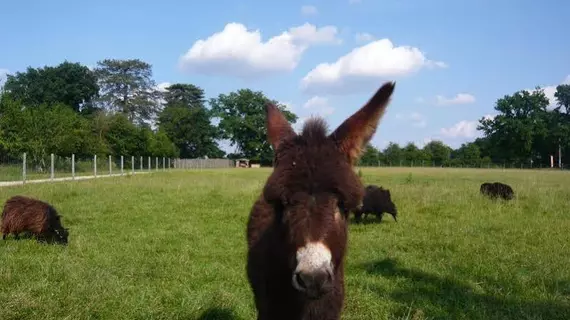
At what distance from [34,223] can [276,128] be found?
9295mm

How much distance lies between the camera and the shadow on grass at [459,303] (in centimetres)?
633

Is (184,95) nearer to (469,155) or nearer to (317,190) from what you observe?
(469,155)

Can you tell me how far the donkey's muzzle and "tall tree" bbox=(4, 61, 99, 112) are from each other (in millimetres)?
96031

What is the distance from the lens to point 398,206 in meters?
17.7

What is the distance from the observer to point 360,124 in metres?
3.44

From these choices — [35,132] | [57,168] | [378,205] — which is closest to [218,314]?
[378,205]

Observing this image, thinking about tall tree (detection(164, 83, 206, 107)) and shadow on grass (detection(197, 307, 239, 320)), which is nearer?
shadow on grass (detection(197, 307, 239, 320))

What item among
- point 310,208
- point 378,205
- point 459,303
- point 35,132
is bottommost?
point 459,303

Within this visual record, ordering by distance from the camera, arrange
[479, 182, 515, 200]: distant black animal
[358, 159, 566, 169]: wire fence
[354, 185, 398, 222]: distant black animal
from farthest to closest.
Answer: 1. [358, 159, 566, 169]: wire fence
2. [479, 182, 515, 200]: distant black animal
3. [354, 185, 398, 222]: distant black animal

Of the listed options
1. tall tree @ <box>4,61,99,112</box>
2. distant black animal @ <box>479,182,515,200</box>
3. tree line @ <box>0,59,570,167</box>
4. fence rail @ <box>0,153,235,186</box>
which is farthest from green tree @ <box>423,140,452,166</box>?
distant black animal @ <box>479,182,515,200</box>

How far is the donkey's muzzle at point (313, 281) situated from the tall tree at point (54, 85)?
3781 inches

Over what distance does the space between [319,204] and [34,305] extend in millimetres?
4514

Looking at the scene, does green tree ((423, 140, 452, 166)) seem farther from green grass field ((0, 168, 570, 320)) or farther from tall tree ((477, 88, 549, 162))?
green grass field ((0, 168, 570, 320))

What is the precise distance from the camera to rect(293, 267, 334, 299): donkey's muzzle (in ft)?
8.53
